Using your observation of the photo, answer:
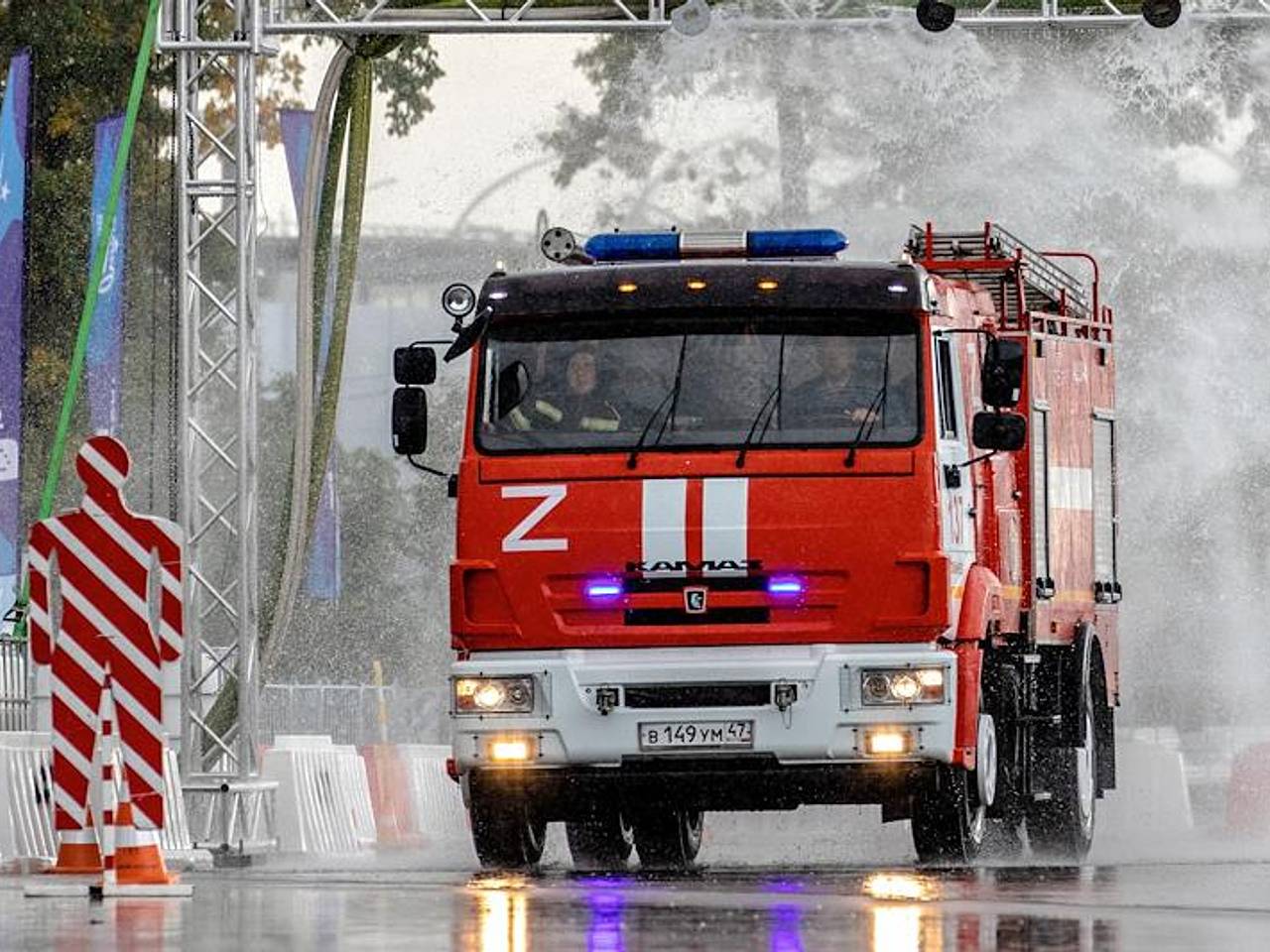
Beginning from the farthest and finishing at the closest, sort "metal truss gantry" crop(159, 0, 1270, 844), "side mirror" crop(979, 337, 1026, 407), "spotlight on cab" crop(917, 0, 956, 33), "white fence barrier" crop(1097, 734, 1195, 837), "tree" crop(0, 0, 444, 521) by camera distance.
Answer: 1. "tree" crop(0, 0, 444, 521)
2. "white fence barrier" crop(1097, 734, 1195, 837)
3. "spotlight on cab" crop(917, 0, 956, 33)
4. "metal truss gantry" crop(159, 0, 1270, 844)
5. "side mirror" crop(979, 337, 1026, 407)

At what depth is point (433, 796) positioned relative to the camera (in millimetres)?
30422

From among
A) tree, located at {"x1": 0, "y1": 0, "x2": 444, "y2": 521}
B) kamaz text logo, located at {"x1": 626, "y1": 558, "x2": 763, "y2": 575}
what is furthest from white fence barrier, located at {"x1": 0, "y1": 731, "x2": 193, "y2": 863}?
tree, located at {"x1": 0, "y1": 0, "x2": 444, "y2": 521}

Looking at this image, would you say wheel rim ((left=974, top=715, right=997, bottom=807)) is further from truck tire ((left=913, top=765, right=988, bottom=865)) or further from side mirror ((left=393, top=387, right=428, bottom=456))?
side mirror ((left=393, top=387, right=428, bottom=456))

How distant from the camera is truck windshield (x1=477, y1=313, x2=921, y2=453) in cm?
1869

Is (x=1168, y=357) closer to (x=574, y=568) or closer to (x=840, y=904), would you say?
(x=574, y=568)

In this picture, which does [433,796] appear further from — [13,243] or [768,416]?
[768,416]

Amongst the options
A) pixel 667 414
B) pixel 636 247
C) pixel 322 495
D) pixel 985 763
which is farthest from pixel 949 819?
pixel 322 495

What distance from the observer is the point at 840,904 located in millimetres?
15766

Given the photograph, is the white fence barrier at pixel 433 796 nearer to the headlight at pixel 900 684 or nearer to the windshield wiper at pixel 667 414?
the windshield wiper at pixel 667 414

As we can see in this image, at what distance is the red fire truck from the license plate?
11mm

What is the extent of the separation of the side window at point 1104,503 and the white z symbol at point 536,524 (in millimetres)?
5294

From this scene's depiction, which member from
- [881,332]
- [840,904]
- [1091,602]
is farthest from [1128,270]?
[840,904]

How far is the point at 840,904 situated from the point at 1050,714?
6.04m

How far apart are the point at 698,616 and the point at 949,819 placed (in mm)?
1875
